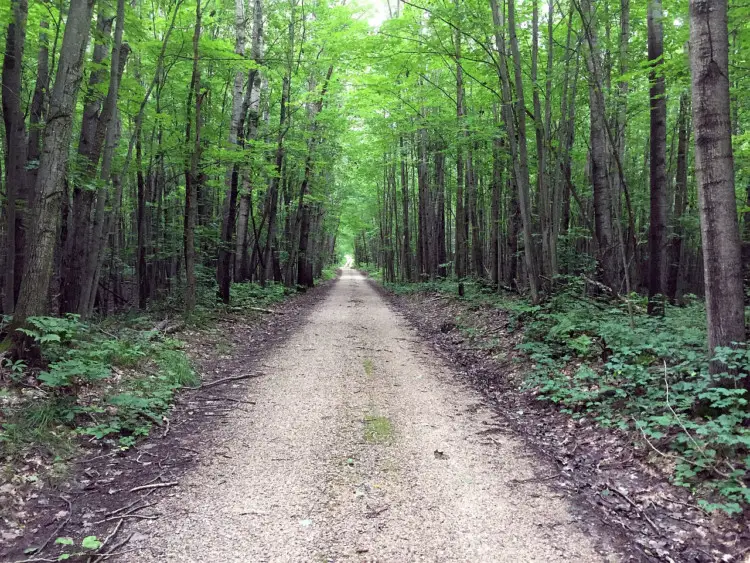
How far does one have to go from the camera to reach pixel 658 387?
475 centimetres

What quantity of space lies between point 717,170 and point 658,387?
7.27 feet

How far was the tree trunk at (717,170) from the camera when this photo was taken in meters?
4.10

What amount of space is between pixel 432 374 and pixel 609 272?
5.94 m

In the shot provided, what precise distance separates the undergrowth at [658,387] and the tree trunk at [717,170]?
40 centimetres

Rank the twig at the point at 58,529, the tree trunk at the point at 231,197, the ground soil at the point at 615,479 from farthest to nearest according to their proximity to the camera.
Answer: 1. the tree trunk at the point at 231,197
2. the ground soil at the point at 615,479
3. the twig at the point at 58,529

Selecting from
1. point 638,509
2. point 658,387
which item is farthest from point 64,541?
point 658,387

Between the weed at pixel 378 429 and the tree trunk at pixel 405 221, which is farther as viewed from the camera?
the tree trunk at pixel 405 221

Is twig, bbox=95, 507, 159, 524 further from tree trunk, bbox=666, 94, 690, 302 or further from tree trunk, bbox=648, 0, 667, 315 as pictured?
tree trunk, bbox=666, 94, 690, 302

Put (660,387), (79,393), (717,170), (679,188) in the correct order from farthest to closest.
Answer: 1. (679,188)
2. (79,393)
3. (660,387)
4. (717,170)

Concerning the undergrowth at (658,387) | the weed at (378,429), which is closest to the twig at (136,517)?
the weed at (378,429)

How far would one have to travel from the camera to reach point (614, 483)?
381cm

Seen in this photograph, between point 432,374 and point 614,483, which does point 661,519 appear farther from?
point 432,374

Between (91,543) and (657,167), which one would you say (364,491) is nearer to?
(91,543)

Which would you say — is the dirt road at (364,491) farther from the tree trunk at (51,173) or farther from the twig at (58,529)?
the tree trunk at (51,173)
